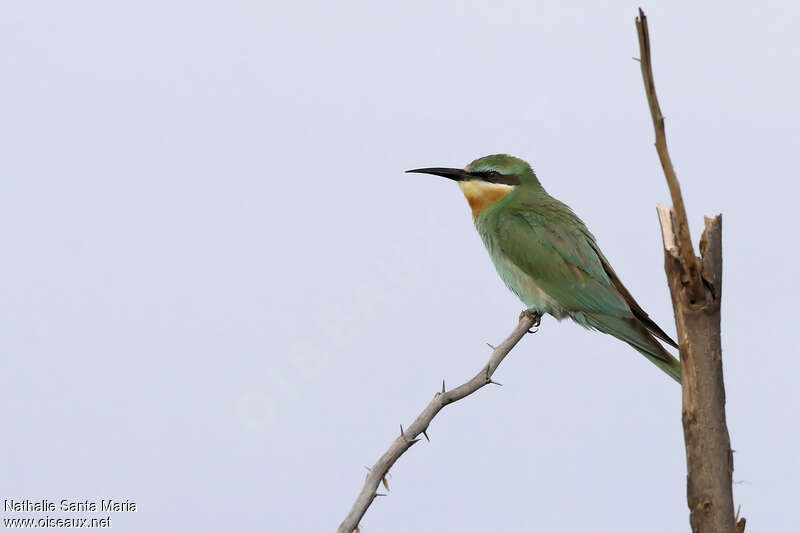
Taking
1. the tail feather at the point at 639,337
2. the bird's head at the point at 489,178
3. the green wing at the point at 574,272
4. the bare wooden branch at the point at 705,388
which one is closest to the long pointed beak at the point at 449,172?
the bird's head at the point at 489,178

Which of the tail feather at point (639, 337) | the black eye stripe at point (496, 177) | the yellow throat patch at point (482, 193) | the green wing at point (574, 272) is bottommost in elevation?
the tail feather at point (639, 337)

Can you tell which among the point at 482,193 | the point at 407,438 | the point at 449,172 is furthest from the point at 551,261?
the point at 407,438

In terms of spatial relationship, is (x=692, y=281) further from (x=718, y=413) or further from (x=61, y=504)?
(x=61, y=504)

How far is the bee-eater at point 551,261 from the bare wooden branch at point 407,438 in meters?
1.37

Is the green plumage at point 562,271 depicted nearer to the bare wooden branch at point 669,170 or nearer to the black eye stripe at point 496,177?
the black eye stripe at point 496,177

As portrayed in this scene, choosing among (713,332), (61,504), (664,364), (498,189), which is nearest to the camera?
(713,332)

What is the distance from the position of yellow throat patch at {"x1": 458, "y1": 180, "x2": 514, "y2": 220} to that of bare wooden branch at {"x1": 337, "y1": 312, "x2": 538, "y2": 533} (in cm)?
217

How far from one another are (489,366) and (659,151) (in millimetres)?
1185

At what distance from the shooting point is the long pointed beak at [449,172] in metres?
6.36

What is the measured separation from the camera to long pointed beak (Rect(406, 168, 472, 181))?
636cm

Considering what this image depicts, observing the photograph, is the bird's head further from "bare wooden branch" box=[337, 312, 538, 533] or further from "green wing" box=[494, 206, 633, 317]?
"bare wooden branch" box=[337, 312, 538, 533]

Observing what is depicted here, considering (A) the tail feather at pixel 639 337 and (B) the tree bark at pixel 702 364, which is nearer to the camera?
(B) the tree bark at pixel 702 364

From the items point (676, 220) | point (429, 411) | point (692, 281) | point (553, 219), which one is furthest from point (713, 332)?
point (553, 219)

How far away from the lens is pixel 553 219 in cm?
584
